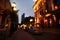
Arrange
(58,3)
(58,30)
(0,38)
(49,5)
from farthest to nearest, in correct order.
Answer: (49,5), (58,3), (58,30), (0,38)

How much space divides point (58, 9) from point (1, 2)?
26.3m

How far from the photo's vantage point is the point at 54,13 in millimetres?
35625

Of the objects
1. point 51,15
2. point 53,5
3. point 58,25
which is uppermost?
point 53,5

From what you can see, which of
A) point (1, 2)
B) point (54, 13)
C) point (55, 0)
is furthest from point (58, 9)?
point (1, 2)

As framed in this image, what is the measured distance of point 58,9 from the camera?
117ft

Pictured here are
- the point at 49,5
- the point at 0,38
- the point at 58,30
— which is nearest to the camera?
the point at 0,38

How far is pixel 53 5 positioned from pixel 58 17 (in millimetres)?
4461

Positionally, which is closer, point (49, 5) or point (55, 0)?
point (55, 0)

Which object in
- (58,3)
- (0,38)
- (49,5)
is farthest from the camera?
(49,5)

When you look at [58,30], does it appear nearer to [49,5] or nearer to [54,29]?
[54,29]

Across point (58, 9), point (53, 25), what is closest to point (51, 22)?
point (53, 25)

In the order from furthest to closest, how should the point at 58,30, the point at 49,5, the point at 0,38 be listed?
the point at 49,5
the point at 58,30
the point at 0,38

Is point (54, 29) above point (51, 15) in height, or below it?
below

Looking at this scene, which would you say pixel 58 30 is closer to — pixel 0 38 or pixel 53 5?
pixel 53 5
